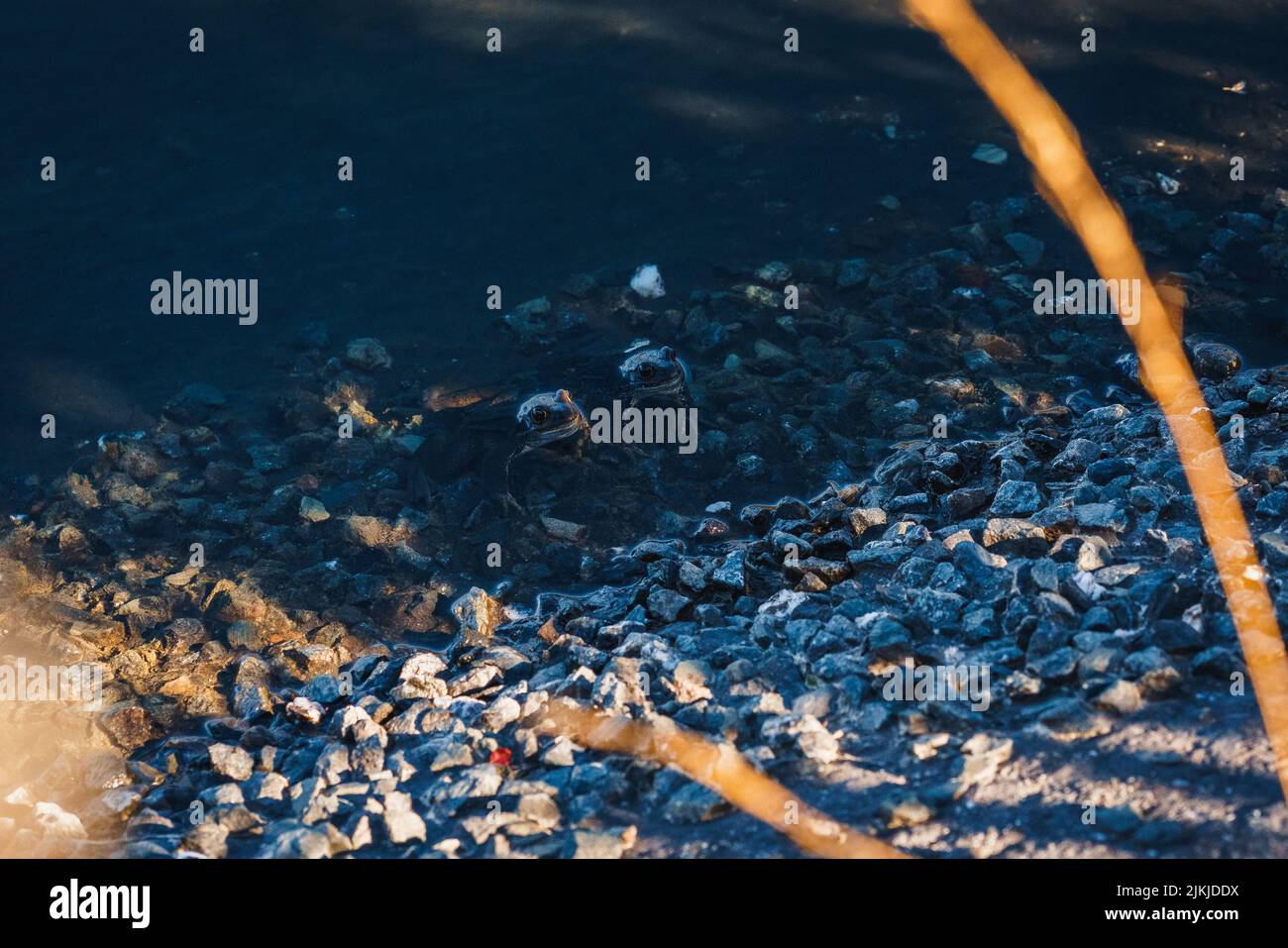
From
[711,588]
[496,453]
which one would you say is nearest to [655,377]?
[496,453]

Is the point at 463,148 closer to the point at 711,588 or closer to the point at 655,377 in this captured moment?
the point at 655,377

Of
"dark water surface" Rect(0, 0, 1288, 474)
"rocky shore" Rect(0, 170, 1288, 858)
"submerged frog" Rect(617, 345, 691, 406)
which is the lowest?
"rocky shore" Rect(0, 170, 1288, 858)

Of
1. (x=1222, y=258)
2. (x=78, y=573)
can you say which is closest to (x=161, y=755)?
(x=78, y=573)

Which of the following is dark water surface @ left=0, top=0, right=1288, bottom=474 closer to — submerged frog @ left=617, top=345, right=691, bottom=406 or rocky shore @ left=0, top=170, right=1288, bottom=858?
rocky shore @ left=0, top=170, right=1288, bottom=858

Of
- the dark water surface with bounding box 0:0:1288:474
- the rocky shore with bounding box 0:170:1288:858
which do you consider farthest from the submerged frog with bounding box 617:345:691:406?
the dark water surface with bounding box 0:0:1288:474

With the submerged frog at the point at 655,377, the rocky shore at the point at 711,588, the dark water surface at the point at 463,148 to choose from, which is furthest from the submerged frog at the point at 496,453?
the dark water surface at the point at 463,148

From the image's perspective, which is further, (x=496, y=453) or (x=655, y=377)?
(x=655, y=377)

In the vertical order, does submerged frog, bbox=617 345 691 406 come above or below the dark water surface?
below

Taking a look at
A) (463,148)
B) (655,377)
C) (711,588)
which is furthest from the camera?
(463,148)
